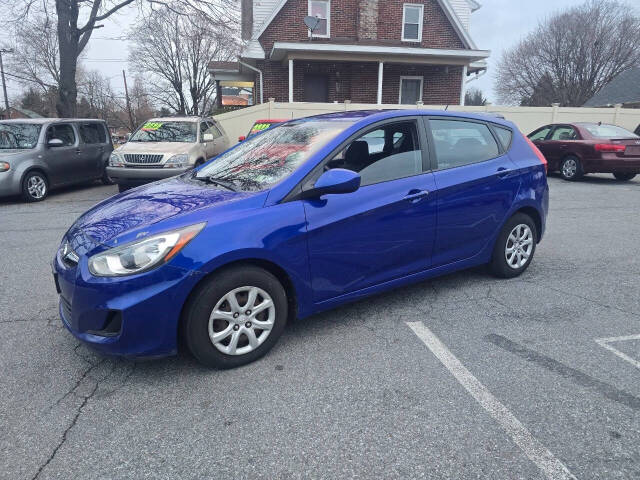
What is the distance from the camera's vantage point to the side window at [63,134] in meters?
9.57

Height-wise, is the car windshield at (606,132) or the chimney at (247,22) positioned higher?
the chimney at (247,22)

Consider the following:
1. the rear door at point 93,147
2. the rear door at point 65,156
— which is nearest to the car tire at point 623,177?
the rear door at point 93,147

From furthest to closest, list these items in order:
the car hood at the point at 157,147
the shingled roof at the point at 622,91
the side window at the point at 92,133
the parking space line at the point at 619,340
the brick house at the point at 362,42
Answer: the shingled roof at the point at 622,91 < the brick house at the point at 362,42 < the side window at the point at 92,133 < the car hood at the point at 157,147 < the parking space line at the point at 619,340

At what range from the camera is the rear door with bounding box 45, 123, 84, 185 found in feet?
30.9

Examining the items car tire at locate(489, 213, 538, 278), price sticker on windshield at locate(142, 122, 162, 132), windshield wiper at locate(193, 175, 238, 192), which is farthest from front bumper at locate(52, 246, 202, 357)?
price sticker on windshield at locate(142, 122, 162, 132)

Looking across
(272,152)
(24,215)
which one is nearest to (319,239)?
(272,152)

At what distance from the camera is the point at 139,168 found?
29.5 ft

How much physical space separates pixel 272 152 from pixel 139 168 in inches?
250

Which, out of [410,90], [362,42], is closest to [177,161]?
[362,42]

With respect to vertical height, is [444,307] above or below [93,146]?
below

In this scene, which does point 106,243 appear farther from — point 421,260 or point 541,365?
point 541,365

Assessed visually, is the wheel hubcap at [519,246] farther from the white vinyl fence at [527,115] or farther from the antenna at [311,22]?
the antenna at [311,22]

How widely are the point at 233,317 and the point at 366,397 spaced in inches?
36.7

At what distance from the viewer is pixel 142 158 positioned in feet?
29.7
